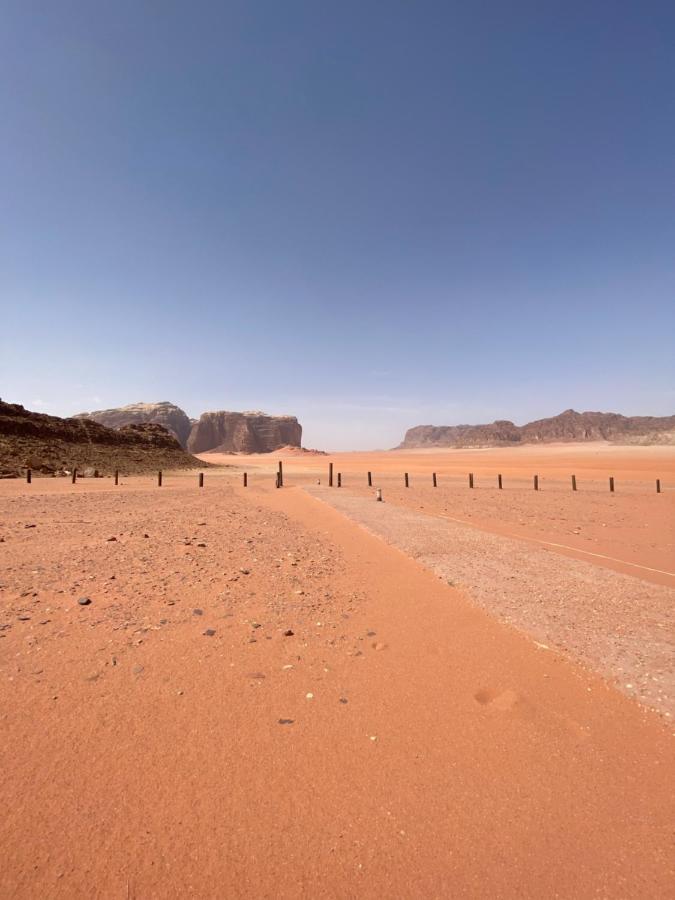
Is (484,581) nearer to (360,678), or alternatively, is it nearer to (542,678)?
(542,678)

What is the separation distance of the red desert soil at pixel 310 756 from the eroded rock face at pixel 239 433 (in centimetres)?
16101

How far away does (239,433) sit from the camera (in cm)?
16600

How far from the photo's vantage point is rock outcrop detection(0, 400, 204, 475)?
3597 cm

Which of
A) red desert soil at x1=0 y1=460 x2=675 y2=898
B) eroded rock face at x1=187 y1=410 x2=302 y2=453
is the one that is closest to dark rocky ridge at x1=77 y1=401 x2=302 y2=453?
eroded rock face at x1=187 y1=410 x2=302 y2=453

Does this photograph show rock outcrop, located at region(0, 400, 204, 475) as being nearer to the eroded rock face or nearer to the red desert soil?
the red desert soil

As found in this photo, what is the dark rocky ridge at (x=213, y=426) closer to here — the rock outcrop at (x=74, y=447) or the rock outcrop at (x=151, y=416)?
the rock outcrop at (x=151, y=416)

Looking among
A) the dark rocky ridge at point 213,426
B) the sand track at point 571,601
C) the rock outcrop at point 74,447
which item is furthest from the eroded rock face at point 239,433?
the sand track at point 571,601

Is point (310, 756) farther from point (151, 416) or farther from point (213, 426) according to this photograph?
point (151, 416)

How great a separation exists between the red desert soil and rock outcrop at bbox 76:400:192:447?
161910mm

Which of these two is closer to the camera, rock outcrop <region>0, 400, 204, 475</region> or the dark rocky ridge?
rock outcrop <region>0, 400, 204, 475</region>

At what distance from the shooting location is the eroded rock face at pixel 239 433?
164 m

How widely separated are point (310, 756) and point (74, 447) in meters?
48.2

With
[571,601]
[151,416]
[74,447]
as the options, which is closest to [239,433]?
[151,416]

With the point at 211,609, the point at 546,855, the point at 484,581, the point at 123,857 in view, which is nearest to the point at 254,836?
the point at 123,857
